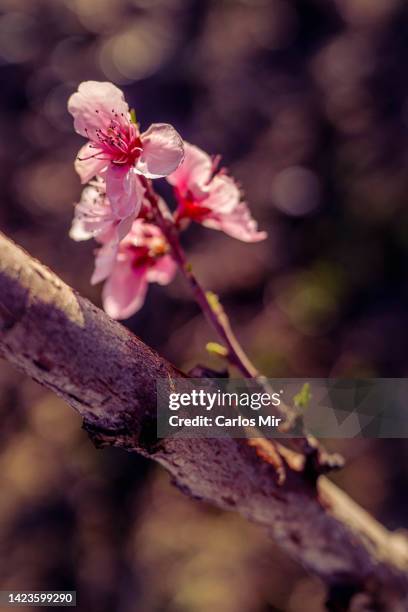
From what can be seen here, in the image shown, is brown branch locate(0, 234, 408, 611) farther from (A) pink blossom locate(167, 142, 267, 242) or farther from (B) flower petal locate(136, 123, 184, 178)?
(A) pink blossom locate(167, 142, 267, 242)

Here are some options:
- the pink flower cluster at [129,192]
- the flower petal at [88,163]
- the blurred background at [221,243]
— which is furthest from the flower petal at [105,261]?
the blurred background at [221,243]

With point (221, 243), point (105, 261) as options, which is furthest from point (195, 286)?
point (221, 243)

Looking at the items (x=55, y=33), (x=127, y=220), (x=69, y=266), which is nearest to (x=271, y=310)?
(x=69, y=266)

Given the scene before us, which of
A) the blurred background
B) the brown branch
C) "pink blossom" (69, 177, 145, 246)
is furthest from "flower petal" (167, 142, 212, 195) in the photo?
the blurred background

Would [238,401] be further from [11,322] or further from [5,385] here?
[5,385]

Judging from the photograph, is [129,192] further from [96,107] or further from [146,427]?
[146,427]

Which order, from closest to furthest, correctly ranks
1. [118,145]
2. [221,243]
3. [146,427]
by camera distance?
1. [146,427]
2. [118,145]
3. [221,243]
